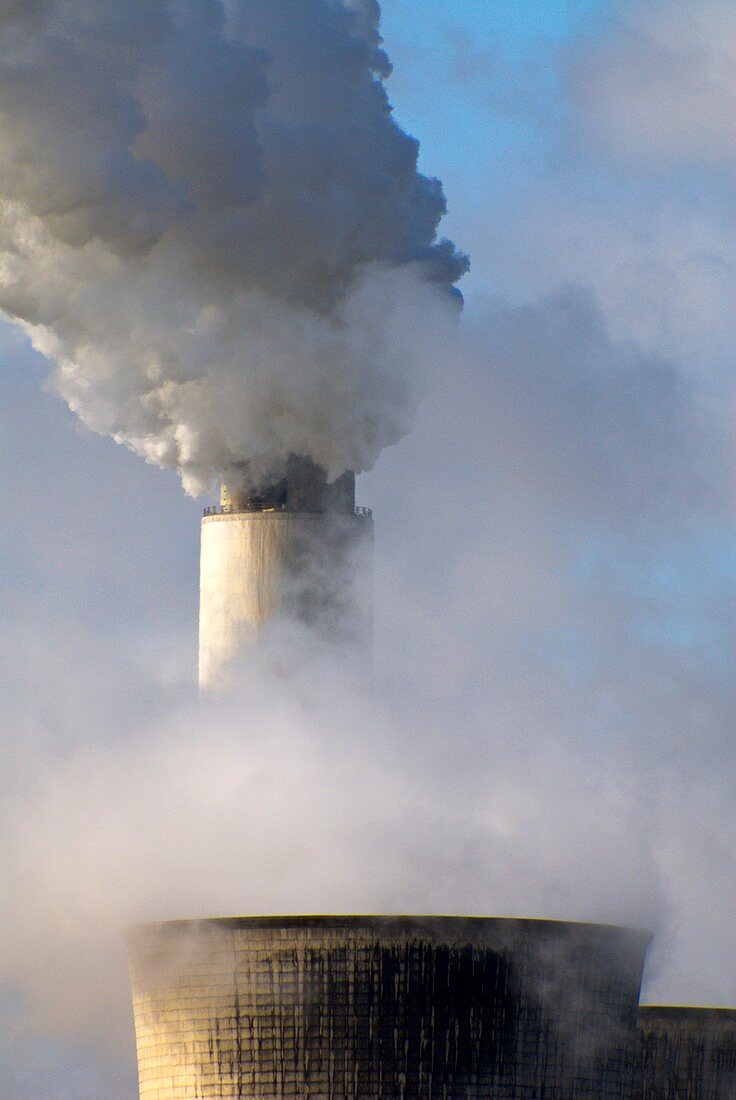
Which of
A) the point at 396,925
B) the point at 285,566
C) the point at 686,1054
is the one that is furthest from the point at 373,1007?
the point at 285,566

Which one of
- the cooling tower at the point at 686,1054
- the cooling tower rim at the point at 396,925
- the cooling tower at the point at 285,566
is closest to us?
the cooling tower rim at the point at 396,925

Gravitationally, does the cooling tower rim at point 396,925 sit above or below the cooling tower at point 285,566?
below

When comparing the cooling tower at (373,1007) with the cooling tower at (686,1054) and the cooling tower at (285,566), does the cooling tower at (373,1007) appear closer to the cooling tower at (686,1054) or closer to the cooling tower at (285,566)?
the cooling tower at (686,1054)

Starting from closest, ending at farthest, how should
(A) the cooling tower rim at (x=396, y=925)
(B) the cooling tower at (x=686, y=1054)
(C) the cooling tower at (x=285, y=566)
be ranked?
(A) the cooling tower rim at (x=396, y=925), (B) the cooling tower at (x=686, y=1054), (C) the cooling tower at (x=285, y=566)

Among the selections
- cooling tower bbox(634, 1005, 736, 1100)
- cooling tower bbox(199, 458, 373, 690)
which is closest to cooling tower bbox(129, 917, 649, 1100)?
cooling tower bbox(634, 1005, 736, 1100)

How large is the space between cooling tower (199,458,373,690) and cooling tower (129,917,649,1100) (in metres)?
12.3

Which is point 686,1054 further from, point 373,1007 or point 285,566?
point 285,566

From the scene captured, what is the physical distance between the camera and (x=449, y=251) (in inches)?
2080

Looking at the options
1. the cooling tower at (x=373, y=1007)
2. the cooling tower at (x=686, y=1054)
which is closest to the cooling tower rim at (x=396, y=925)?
the cooling tower at (x=373, y=1007)

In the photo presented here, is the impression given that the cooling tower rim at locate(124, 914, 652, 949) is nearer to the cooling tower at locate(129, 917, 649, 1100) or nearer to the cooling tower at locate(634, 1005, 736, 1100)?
the cooling tower at locate(129, 917, 649, 1100)

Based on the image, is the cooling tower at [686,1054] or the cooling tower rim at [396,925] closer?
the cooling tower rim at [396,925]

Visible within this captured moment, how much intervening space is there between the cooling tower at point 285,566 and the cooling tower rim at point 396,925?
1203cm

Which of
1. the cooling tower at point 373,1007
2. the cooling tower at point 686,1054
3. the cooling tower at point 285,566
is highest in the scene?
the cooling tower at point 285,566

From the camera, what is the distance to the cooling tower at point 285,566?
188 feet
